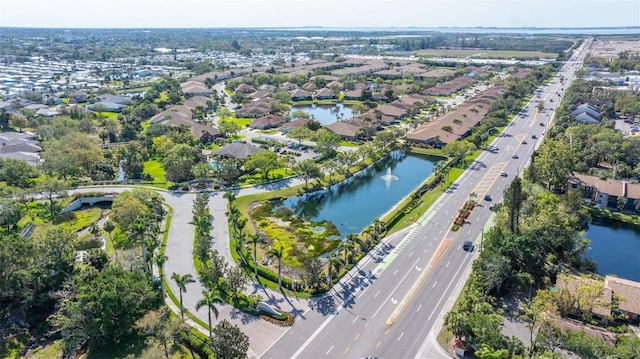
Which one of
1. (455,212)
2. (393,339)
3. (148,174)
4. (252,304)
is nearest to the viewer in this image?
(393,339)

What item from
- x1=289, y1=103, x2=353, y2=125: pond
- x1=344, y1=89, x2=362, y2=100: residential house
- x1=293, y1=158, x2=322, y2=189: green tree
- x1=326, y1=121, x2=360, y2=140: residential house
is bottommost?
x1=293, y1=158, x2=322, y2=189: green tree

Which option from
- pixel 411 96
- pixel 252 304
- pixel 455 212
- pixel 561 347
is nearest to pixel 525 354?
pixel 561 347

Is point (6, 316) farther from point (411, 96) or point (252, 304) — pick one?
point (411, 96)

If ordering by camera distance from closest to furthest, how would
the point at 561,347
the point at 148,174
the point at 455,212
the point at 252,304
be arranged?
the point at 561,347 → the point at 252,304 → the point at 455,212 → the point at 148,174

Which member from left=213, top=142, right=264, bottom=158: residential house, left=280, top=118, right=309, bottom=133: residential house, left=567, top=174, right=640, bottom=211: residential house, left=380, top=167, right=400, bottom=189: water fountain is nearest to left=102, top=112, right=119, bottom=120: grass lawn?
left=280, top=118, right=309, bottom=133: residential house

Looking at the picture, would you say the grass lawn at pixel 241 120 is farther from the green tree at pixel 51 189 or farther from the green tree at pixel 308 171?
the green tree at pixel 51 189

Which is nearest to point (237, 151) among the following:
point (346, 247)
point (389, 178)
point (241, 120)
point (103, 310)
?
point (389, 178)

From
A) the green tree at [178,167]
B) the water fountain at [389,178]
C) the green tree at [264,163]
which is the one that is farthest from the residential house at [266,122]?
the water fountain at [389,178]

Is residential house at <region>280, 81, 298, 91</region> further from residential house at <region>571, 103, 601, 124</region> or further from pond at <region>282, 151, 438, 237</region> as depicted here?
residential house at <region>571, 103, 601, 124</region>
